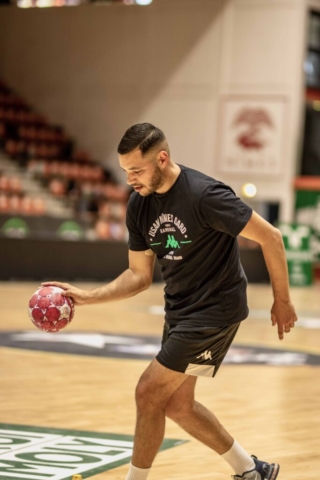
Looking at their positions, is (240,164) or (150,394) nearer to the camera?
(150,394)

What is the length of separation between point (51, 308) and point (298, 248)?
20026mm

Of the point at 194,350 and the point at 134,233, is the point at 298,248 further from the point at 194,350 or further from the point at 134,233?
the point at 194,350

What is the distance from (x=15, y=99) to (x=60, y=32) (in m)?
2.75

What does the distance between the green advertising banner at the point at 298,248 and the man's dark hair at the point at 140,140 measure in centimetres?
1984

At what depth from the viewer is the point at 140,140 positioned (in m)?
4.43

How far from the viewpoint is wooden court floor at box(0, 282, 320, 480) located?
18.9ft

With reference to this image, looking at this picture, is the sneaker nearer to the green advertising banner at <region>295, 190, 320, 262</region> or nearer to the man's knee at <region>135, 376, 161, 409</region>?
the man's knee at <region>135, 376, 161, 409</region>

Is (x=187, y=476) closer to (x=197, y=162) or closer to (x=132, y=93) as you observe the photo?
(x=197, y=162)

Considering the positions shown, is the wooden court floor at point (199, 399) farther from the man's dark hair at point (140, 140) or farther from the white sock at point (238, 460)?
the man's dark hair at point (140, 140)

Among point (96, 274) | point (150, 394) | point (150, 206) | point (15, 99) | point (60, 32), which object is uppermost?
point (60, 32)

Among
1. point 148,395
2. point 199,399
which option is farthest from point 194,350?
point 199,399

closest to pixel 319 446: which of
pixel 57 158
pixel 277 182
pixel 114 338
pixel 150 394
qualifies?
pixel 150 394

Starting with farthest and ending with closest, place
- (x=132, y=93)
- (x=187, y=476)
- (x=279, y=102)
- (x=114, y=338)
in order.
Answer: (x=132, y=93) < (x=279, y=102) < (x=114, y=338) < (x=187, y=476)

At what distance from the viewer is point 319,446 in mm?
6258
